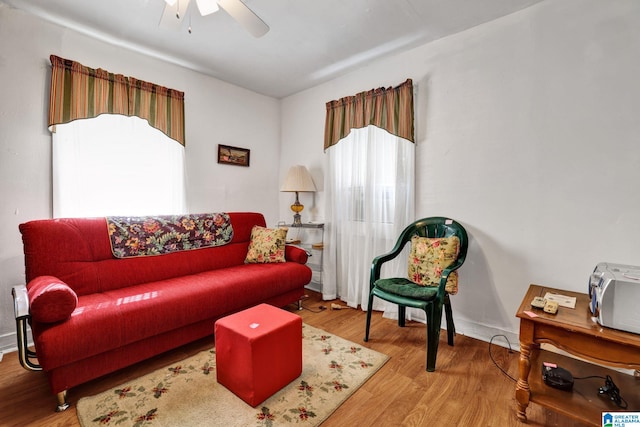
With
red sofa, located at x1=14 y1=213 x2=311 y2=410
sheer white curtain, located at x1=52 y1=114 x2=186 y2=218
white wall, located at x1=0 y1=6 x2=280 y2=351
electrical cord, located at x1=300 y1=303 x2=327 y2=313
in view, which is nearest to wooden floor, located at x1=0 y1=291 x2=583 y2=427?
red sofa, located at x1=14 y1=213 x2=311 y2=410

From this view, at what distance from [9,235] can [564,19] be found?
4.34 metres

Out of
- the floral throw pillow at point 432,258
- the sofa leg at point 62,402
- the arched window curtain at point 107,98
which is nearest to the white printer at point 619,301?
the floral throw pillow at point 432,258

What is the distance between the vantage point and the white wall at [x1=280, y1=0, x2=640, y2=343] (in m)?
1.83

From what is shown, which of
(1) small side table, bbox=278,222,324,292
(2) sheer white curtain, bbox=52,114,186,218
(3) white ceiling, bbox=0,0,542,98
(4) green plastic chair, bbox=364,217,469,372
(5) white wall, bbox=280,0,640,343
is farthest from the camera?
(1) small side table, bbox=278,222,324,292

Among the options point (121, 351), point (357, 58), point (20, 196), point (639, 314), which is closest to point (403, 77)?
point (357, 58)

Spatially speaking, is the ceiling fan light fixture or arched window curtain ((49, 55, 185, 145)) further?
arched window curtain ((49, 55, 185, 145))

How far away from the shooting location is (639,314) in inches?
48.8

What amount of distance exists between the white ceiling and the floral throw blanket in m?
1.58

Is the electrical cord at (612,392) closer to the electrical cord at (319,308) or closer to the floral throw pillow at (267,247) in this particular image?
the electrical cord at (319,308)

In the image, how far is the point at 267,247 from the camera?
2984 millimetres

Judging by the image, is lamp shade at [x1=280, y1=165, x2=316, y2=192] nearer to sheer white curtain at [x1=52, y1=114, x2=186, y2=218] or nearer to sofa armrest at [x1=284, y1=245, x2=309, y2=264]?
sofa armrest at [x1=284, y1=245, x2=309, y2=264]

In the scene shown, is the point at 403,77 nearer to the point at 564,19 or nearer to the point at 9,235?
the point at 564,19

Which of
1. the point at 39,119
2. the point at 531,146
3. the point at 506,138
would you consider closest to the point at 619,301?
the point at 531,146

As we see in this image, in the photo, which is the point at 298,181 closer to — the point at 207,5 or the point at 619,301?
the point at 207,5
